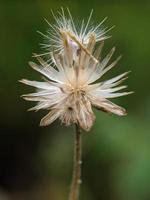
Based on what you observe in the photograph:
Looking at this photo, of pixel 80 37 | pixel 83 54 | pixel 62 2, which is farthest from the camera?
pixel 62 2

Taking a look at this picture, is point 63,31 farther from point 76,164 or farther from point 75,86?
point 76,164

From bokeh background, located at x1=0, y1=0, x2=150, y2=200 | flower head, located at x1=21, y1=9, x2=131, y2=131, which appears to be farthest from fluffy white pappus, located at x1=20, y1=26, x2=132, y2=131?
bokeh background, located at x1=0, y1=0, x2=150, y2=200

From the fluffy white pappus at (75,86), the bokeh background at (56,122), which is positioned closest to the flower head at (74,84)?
the fluffy white pappus at (75,86)

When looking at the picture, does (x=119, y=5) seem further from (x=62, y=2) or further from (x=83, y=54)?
(x=83, y=54)

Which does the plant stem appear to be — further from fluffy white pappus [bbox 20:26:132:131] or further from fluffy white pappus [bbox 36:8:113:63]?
fluffy white pappus [bbox 36:8:113:63]

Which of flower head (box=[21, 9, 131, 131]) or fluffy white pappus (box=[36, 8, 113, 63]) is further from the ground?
fluffy white pappus (box=[36, 8, 113, 63])

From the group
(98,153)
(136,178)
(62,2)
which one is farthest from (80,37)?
(62,2)
